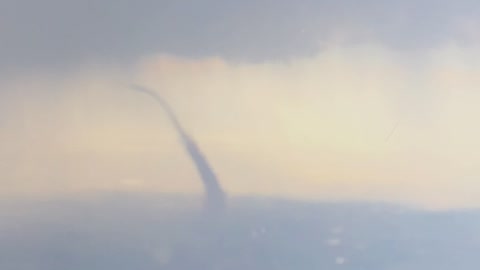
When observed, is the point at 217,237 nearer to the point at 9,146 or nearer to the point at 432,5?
the point at 9,146

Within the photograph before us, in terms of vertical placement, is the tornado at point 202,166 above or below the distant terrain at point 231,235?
above

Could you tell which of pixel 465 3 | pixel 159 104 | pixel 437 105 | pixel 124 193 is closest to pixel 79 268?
pixel 124 193

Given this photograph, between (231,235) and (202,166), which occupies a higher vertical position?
(202,166)

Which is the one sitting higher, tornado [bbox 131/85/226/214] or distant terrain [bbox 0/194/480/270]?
tornado [bbox 131/85/226/214]

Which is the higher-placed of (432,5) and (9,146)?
(432,5)
